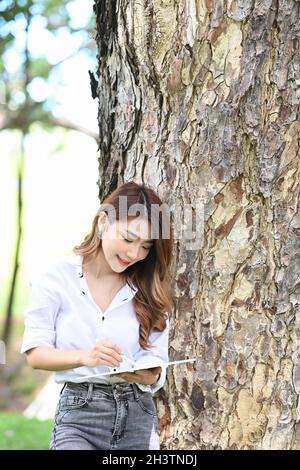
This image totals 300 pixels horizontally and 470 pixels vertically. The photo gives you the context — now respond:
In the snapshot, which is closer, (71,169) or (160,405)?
(160,405)

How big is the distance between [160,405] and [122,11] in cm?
146

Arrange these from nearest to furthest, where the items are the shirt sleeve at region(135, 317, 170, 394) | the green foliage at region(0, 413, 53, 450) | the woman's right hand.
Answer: the woman's right hand, the shirt sleeve at region(135, 317, 170, 394), the green foliage at region(0, 413, 53, 450)

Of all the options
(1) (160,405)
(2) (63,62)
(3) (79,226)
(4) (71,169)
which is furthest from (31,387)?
(1) (160,405)

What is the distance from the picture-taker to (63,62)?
848 centimetres

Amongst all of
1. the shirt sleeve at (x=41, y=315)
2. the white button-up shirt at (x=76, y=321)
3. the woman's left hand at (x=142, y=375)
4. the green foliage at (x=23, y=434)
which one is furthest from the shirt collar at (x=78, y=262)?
the green foliage at (x=23, y=434)

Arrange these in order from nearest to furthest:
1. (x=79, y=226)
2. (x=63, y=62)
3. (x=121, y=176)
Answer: (x=121, y=176)
(x=63, y=62)
(x=79, y=226)

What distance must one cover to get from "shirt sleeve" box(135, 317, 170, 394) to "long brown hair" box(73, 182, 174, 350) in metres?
0.02

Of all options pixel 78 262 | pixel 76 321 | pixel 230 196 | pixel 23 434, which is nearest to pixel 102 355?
pixel 76 321

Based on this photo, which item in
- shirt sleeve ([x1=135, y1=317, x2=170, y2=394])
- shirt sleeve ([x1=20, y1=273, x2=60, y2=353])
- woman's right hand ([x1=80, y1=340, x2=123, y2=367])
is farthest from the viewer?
shirt sleeve ([x1=135, y1=317, x2=170, y2=394])

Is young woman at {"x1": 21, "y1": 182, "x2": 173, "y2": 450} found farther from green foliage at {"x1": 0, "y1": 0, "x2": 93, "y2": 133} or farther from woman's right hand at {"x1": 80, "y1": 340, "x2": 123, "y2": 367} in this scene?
green foliage at {"x1": 0, "y1": 0, "x2": 93, "y2": 133}

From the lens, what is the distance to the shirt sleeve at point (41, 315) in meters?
2.52

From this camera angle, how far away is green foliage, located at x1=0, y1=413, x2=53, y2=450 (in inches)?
211

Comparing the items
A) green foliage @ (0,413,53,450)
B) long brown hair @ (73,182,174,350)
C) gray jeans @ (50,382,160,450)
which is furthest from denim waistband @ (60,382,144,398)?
green foliage @ (0,413,53,450)
